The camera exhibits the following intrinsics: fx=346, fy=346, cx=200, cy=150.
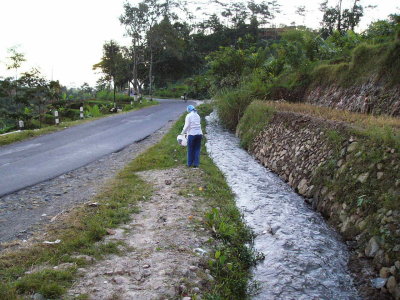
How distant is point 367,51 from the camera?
43.7ft

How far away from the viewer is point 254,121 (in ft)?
49.4

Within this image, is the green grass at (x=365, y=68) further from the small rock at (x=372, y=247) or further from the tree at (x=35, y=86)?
the tree at (x=35, y=86)

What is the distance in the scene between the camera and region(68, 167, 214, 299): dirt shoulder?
3.89m

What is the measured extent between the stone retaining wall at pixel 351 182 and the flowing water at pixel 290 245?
0.33m

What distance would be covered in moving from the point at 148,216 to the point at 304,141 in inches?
211

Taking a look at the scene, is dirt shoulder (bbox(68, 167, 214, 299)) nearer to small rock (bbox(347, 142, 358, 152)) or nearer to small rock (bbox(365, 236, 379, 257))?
small rock (bbox(365, 236, 379, 257))

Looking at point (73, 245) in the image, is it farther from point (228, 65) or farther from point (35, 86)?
point (35, 86)

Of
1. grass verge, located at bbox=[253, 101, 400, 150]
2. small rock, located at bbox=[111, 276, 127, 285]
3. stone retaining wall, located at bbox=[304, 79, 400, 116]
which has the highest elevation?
stone retaining wall, located at bbox=[304, 79, 400, 116]

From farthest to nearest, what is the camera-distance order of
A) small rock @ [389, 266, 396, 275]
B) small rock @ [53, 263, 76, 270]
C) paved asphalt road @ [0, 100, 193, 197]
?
paved asphalt road @ [0, 100, 193, 197] < small rock @ [389, 266, 396, 275] < small rock @ [53, 263, 76, 270]

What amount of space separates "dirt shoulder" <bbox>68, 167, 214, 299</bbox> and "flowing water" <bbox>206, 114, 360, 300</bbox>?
910 mm

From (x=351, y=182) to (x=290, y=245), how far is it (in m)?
1.76

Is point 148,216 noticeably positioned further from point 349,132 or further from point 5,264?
point 349,132

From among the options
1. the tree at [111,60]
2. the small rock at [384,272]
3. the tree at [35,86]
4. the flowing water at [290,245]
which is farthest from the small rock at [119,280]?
the tree at [111,60]

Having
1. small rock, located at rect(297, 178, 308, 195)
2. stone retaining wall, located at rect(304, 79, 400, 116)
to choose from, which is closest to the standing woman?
small rock, located at rect(297, 178, 308, 195)
